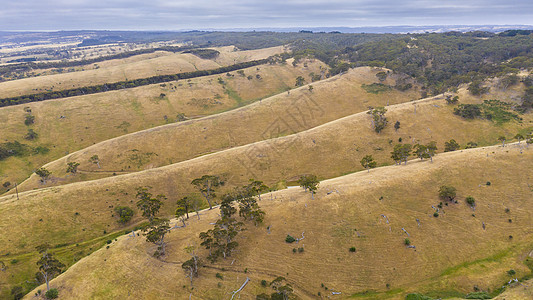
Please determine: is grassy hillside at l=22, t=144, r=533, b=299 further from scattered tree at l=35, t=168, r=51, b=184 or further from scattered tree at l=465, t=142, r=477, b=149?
scattered tree at l=35, t=168, r=51, b=184

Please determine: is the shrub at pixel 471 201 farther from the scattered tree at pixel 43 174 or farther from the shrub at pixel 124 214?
the scattered tree at pixel 43 174

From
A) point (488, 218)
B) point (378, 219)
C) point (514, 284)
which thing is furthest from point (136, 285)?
point (488, 218)

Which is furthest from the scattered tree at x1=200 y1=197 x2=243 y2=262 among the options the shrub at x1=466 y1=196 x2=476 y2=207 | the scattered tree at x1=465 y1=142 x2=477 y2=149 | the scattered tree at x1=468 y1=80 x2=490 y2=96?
the scattered tree at x1=468 y1=80 x2=490 y2=96

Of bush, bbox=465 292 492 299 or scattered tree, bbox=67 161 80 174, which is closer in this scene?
bush, bbox=465 292 492 299

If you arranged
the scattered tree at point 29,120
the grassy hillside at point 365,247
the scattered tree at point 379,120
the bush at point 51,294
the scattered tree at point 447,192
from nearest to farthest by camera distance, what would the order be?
1. the bush at point 51,294
2. the grassy hillside at point 365,247
3. the scattered tree at point 447,192
4. the scattered tree at point 379,120
5. the scattered tree at point 29,120

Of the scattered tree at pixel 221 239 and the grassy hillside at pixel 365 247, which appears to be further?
the scattered tree at pixel 221 239

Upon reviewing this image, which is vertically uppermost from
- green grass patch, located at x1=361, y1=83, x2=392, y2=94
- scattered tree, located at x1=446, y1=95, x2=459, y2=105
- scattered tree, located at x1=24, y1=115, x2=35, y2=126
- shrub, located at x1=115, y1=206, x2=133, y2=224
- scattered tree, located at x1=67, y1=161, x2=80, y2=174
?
green grass patch, located at x1=361, y1=83, x2=392, y2=94

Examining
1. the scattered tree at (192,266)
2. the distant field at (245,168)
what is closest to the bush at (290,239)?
the scattered tree at (192,266)
